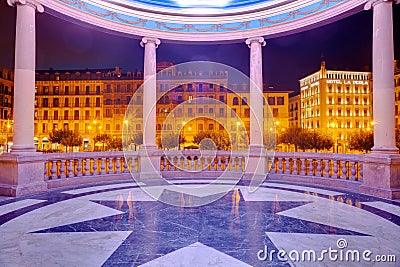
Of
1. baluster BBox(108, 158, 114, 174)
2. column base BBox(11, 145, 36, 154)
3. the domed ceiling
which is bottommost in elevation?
baluster BBox(108, 158, 114, 174)

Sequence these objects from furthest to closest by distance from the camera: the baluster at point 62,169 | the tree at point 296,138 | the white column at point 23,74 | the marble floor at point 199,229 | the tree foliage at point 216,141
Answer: the tree at point 296,138
the tree foliage at point 216,141
the baluster at point 62,169
the white column at point 23,74
the marble floor at point 199,229

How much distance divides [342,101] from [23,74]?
286ft

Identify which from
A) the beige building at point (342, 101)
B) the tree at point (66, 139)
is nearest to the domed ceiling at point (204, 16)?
the tree at point (66, 139)

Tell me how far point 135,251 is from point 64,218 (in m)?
2.74

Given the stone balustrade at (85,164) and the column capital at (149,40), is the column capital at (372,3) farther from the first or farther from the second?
the stone balustrade at (85,164)

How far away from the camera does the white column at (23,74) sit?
920 cm

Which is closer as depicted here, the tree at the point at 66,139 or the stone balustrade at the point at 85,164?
the stone balustrade at the point at 85,164

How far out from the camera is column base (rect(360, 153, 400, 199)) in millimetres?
8648

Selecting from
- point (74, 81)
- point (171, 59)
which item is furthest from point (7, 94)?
point (171, 59)

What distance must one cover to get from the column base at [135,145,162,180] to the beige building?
256 feet

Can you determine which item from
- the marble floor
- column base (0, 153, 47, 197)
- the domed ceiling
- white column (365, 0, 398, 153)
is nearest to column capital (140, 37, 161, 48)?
the domed ceiling

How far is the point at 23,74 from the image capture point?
30.5ft

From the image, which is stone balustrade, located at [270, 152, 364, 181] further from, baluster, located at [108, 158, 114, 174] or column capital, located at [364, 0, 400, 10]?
baluster, located at [108, 158, 114, 174]

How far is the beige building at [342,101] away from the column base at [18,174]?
271 feet
